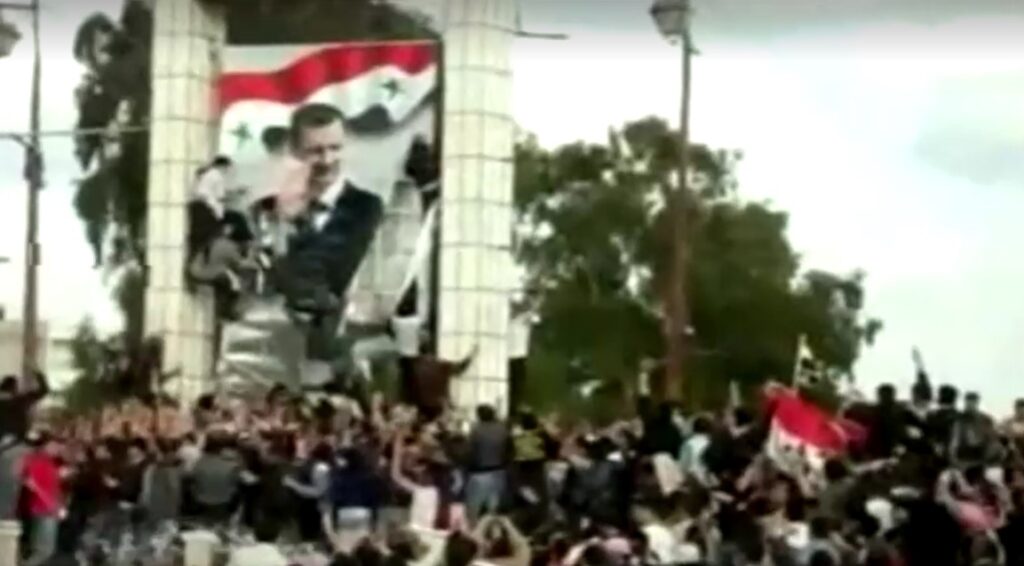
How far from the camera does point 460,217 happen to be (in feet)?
118

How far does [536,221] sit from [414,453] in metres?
45.8

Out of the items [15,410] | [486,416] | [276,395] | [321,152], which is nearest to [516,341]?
[321,152]

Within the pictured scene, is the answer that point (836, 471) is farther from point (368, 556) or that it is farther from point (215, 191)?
point (215, 191)

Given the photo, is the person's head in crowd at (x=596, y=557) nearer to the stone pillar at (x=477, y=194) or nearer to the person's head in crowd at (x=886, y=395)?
the person's head in crowd at (x=886, y=395)

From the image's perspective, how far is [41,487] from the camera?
25.4 meters

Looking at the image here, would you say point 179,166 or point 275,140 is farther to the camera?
point 179,166

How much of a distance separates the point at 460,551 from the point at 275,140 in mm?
19166

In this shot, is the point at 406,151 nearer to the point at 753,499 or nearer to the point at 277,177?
the point at 277,177

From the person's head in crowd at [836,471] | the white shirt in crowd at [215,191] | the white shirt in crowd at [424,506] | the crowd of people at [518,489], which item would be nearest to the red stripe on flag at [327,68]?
the white shirt in crowd at [215,191]

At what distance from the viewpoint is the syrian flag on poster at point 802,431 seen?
23.5 meters

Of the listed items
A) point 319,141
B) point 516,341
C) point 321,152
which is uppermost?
point 319,141

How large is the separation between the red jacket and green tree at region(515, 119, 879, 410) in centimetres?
3983

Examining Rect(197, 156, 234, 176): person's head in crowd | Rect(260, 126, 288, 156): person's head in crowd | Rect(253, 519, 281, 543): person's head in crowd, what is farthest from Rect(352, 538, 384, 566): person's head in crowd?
Rect(197, 156, 234, 176): person's head in crowd

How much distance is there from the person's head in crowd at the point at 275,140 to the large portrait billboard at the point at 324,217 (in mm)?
18
